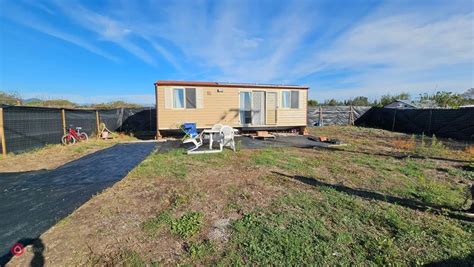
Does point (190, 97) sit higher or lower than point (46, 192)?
higher

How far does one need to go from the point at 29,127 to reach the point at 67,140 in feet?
6.29

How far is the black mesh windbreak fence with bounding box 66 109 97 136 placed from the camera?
9354 millimetres

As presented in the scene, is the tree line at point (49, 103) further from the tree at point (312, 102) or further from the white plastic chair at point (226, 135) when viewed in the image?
the tree at point (312, 102)

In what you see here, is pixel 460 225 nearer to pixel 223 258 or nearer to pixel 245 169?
pixel 223 258

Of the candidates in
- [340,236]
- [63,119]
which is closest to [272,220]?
[340,236]

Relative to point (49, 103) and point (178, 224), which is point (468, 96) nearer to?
point (178, 224)

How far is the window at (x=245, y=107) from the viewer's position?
11500 mm

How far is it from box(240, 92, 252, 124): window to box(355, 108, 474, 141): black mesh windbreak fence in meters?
9.86

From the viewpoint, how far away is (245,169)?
5.22 meters

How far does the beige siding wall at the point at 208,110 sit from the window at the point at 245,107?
0.73ft

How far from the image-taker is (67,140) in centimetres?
896

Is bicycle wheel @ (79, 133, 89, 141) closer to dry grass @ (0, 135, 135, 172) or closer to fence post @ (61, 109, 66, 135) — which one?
fence post @ (61, 109, 66, 135)

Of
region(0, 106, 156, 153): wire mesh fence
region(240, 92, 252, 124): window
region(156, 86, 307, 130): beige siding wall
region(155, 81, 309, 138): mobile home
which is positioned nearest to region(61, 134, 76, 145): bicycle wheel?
region(0, 106, 156, 153): wire mesh fence

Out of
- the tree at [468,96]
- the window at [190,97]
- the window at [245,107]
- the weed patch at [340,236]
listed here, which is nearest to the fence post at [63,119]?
the window at [190,97]
